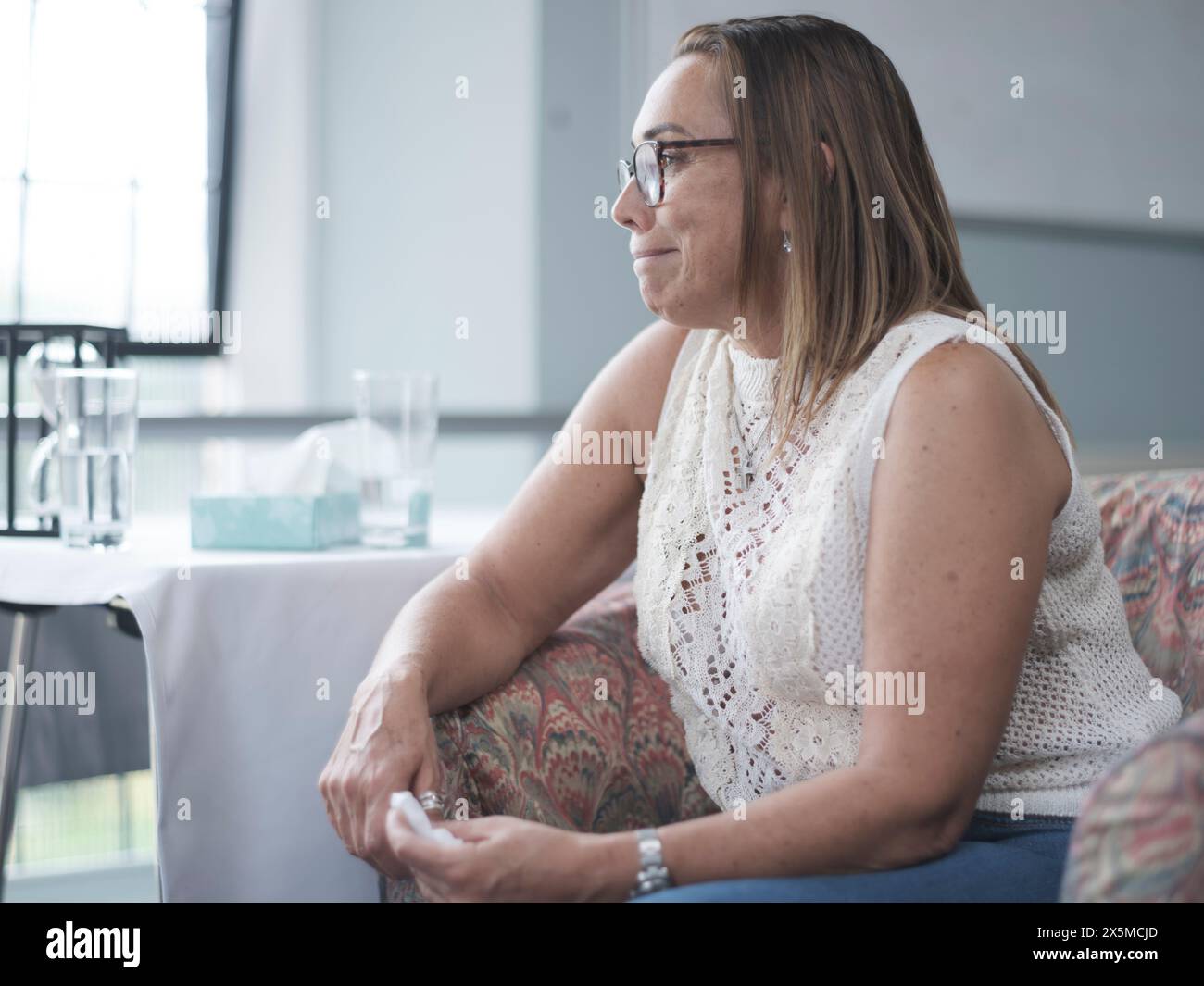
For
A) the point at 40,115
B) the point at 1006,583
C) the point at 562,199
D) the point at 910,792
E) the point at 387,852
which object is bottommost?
the point at 387,852

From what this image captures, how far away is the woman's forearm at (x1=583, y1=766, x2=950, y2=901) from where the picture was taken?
0.90 m

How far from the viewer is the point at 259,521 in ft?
4.97

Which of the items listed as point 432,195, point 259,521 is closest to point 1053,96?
point 432,195

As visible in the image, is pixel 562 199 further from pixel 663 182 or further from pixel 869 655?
pixel 869 655

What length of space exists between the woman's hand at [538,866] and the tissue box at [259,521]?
0.67 m

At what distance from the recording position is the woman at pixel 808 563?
2.99 feet

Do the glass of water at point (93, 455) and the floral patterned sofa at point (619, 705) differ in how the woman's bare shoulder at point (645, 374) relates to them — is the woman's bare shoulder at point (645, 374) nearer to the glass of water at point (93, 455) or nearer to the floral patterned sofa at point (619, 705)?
the floral patterned sofa at point (619, 705)

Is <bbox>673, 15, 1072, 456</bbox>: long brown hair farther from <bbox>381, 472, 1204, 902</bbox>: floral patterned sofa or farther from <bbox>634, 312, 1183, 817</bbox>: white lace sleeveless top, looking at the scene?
<bbox>381, 472, 1204, 902</bbox>: floral patterned sofa

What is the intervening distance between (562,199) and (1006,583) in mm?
2379

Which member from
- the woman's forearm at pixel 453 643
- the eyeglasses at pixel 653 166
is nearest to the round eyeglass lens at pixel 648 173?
the eyeglasses at pixel 653 166

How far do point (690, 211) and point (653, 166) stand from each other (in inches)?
2.4

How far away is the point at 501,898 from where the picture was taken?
91 centimetres

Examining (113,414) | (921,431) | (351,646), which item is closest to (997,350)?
(921,431)

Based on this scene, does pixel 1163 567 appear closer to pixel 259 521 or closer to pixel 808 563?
pixel 808 563
